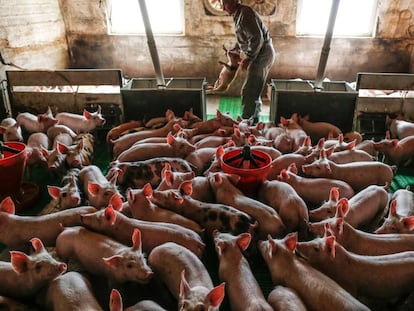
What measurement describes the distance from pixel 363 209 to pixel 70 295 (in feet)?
7.89

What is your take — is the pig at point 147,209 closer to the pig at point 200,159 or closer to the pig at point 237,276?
the pig at point 237,276

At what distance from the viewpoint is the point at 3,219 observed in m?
3.07

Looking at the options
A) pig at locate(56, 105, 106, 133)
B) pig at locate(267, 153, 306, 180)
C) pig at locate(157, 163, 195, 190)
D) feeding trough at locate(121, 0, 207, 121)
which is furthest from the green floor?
pig at locate(157, 163, 195, 190)

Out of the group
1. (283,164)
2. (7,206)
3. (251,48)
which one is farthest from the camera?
(251,48)

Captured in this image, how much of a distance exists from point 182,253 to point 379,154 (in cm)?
347

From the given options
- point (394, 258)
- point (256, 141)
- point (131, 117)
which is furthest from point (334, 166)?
point (131, 117)

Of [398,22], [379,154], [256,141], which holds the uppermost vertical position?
[398,22]

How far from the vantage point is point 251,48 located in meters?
5.77

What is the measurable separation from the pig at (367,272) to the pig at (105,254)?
118 cm

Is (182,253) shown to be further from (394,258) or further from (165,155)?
(165,155)

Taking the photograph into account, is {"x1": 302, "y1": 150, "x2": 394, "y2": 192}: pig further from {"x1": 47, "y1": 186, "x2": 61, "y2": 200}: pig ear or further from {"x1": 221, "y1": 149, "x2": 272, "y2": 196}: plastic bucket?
{"x1": 47, "y1": 186, "x2": 61, "y2": 200}: pig ear

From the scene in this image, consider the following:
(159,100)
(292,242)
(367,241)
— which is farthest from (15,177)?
(367,241)

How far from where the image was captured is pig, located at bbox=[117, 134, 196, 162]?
4234 mm

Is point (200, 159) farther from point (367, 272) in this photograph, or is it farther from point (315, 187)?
point (367, 272)
